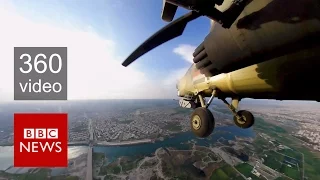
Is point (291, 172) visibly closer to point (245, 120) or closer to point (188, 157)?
point (188, 157)

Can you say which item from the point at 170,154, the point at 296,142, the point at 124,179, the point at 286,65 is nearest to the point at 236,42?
the point at 286,65

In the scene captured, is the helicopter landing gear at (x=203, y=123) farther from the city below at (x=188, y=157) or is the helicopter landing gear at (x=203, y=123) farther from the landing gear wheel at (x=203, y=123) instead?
the city below at (x=188, y=157)

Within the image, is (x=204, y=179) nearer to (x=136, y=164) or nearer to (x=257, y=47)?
(x=136, y=164)

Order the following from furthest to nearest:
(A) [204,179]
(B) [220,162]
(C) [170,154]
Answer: (C) [170,154]
(B) [220,162]
(A) [204,179]

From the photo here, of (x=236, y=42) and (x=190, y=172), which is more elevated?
(x=236, y=42)

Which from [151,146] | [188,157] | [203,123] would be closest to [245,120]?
[203,123]

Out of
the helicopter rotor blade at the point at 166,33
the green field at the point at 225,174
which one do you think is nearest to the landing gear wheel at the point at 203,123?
the helicopter rotor blade at the point at 166,33
